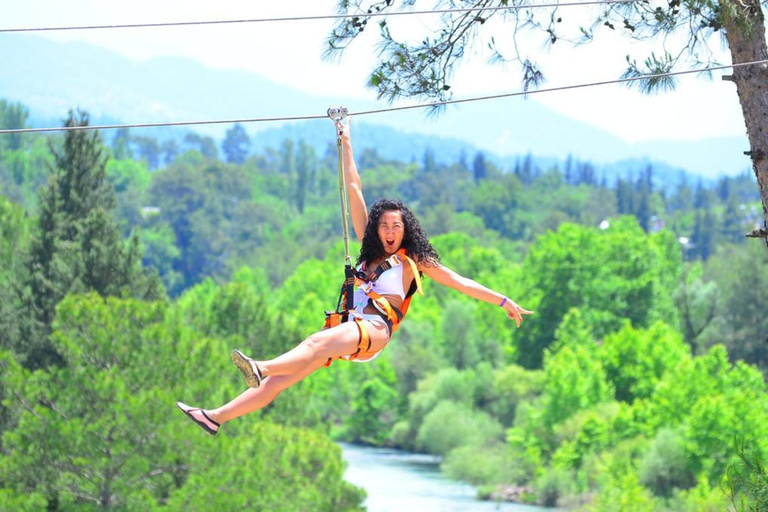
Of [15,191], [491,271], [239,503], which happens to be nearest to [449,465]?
[239,503]

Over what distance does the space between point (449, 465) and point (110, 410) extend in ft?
61.7

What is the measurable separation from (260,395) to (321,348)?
16.4 inches

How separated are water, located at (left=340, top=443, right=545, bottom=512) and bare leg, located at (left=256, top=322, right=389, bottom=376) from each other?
2487cm

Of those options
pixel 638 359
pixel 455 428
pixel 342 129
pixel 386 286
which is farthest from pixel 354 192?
pixel 455 428

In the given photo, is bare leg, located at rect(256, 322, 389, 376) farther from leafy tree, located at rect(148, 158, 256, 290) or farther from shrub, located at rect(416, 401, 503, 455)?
leafy tree, located at rect(148, 158, 256, 290)

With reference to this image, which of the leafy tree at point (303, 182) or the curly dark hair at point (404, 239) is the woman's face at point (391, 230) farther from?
the leafy tree at point (303, 182)

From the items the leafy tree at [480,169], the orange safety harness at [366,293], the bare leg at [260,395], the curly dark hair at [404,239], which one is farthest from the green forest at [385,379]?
the leafy tree at [480,169]

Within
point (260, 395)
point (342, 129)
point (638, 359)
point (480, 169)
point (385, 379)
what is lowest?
point (385, 379)

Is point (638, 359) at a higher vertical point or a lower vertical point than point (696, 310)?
lower

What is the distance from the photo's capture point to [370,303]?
742cm

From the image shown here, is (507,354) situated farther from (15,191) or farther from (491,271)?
(15,191)

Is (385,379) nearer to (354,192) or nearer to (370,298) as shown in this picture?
(354,192)

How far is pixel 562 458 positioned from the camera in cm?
3828

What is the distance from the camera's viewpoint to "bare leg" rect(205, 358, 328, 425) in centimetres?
712
